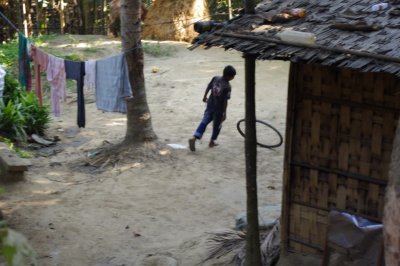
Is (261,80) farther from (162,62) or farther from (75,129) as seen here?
(75,129)

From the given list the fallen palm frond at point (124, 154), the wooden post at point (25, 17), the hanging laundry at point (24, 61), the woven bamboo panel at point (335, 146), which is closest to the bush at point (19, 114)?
the fallen palm frond at point (124, 154)

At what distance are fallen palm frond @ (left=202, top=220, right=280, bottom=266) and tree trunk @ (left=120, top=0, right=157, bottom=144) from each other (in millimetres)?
3354

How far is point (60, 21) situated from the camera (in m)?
21.7

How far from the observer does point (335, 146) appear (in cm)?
532

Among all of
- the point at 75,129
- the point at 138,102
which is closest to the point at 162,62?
the point at 75,129

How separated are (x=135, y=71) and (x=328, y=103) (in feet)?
16.6

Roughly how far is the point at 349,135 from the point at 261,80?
31.8 ft

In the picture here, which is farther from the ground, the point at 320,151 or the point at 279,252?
the point at 320,151

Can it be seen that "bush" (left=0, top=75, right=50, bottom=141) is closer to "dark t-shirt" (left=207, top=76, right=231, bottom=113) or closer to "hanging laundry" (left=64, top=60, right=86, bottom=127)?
"hanging laundry" (left=64, top=60, right=86, bottom=127)

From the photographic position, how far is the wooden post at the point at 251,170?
5.46 meters

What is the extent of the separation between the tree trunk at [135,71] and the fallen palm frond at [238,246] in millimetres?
3354

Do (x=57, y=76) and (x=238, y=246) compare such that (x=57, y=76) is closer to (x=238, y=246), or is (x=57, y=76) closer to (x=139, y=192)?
(x=139, y=192)

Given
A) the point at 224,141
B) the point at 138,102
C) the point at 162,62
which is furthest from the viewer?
the point at 162,62

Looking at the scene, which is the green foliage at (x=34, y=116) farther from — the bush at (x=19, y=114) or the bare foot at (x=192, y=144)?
the bare foot at (x=192, y=144)
